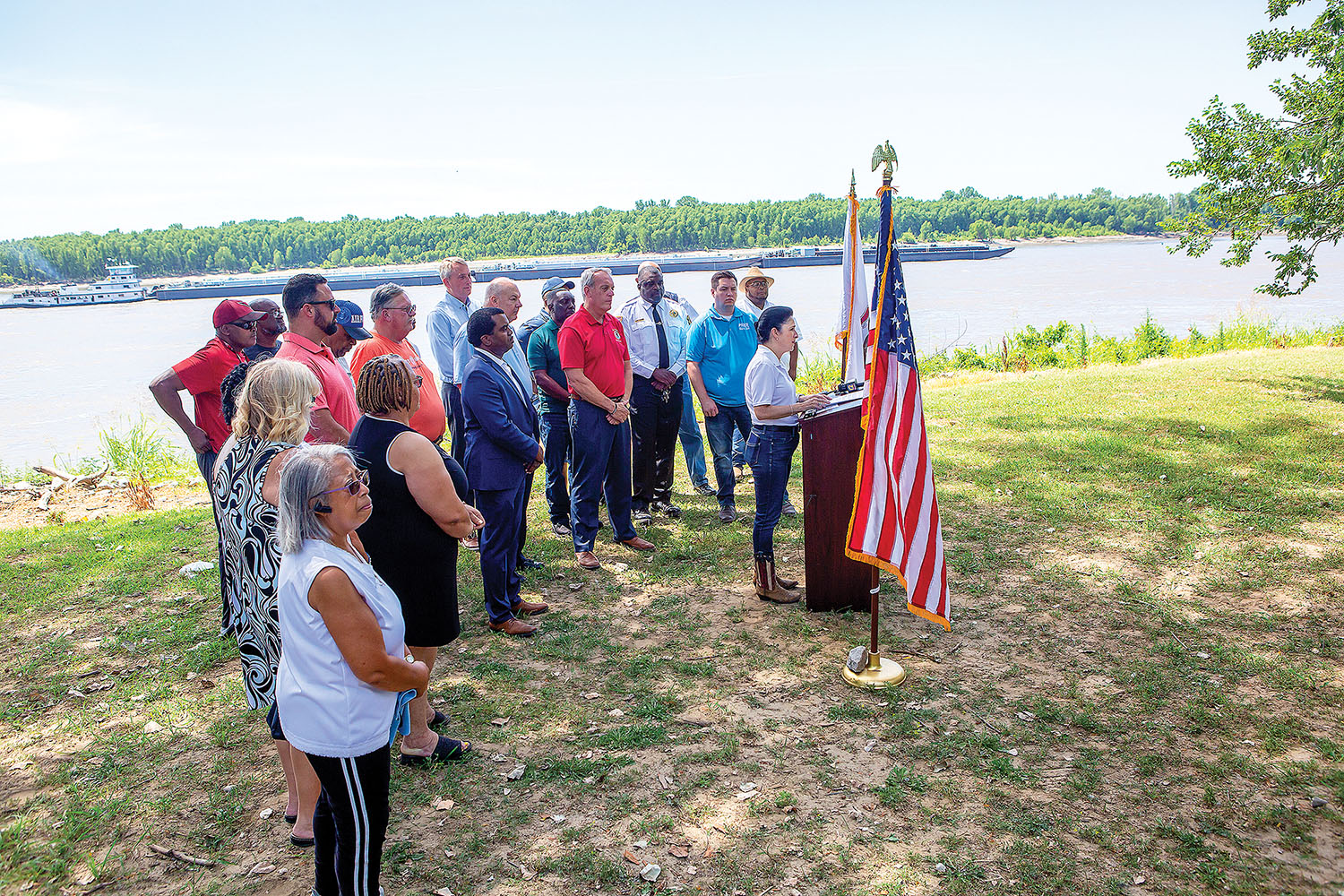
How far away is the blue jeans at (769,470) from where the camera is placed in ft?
16.9

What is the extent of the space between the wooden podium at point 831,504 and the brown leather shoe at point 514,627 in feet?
5.72

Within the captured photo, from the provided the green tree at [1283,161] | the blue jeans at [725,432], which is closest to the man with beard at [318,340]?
the blue jeans at [725,432]

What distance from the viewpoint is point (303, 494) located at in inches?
88.2

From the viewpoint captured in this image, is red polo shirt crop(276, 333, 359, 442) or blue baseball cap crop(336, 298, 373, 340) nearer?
red polo shirt crop(276, 333, 359, 442)

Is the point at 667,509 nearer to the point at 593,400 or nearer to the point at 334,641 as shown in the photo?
the point at 593,400

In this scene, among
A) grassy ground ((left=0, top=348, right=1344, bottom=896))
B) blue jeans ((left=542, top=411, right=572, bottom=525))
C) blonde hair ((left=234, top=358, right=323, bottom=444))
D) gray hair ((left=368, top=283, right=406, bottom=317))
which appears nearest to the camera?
blonde hair ((left=234, top=358, right=323, bottom=444))

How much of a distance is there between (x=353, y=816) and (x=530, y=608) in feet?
9.34

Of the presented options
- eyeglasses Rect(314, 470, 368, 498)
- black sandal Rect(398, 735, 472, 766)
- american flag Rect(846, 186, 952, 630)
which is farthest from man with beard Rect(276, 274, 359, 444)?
american flag Rect(846, 186, 952, 630)

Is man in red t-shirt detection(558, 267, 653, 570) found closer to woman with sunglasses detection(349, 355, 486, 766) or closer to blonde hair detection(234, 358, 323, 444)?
woman with sunglasses detection(349, 355, 486, 766)

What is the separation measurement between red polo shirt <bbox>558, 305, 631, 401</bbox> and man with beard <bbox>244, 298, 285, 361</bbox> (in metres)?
1.87

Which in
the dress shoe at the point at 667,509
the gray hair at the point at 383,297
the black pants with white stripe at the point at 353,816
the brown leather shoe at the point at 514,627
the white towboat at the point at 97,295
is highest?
the white towboat at the point at 97,295

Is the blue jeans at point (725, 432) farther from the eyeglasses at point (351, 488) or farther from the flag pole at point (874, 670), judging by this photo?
the eyeglasses at point (351, 488)

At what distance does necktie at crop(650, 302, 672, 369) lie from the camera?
7.06 meters

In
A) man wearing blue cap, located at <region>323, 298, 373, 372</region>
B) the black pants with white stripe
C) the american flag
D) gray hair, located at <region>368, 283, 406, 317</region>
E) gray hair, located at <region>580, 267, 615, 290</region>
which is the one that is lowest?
the black pants with white stripe
